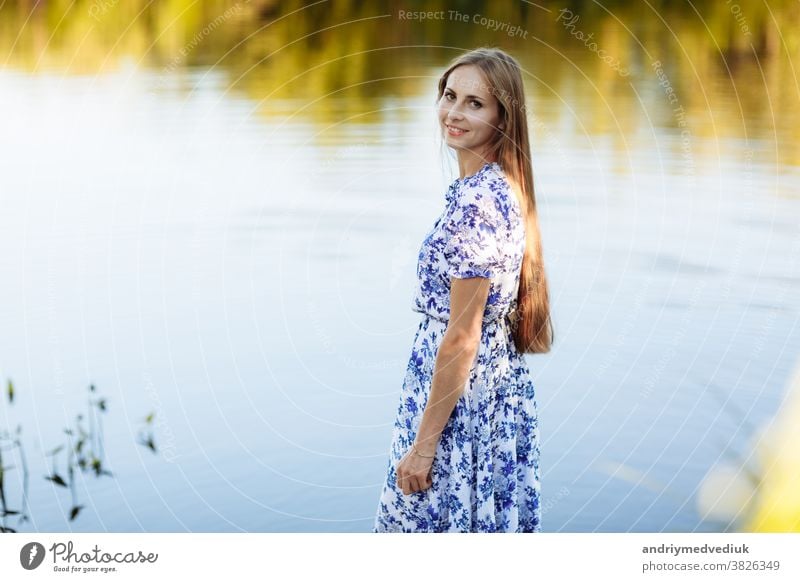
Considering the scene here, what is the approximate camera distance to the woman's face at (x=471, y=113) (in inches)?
99.2

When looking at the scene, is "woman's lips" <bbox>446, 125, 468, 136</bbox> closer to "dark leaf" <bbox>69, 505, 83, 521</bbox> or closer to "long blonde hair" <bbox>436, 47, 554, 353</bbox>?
"long blonde hair" <bbox>436, 47, 554, 353</bbox>

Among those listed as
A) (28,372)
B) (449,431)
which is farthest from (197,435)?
(449,431)

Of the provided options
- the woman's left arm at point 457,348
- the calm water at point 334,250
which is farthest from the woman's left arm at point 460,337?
the calm water at point 334,250

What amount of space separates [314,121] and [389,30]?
103 cm

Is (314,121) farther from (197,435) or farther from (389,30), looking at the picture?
(197,435)

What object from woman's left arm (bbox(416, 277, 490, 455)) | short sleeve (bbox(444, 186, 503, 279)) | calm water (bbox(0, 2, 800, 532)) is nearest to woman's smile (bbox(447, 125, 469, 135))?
short sleeve (bbox(444, 186, 503, 279))

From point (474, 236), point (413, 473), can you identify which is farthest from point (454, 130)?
point (413, 473)

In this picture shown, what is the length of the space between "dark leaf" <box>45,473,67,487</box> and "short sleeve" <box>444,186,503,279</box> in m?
2.17

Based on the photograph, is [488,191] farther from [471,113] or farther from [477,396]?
[477,396]

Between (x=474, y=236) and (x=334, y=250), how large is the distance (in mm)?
4696

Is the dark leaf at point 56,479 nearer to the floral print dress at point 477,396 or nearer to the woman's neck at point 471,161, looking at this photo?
the floral print dress at point 477,396

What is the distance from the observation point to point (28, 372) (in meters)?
5.16

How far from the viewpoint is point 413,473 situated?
8.69 ft

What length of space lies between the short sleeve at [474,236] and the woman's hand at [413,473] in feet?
1.50
